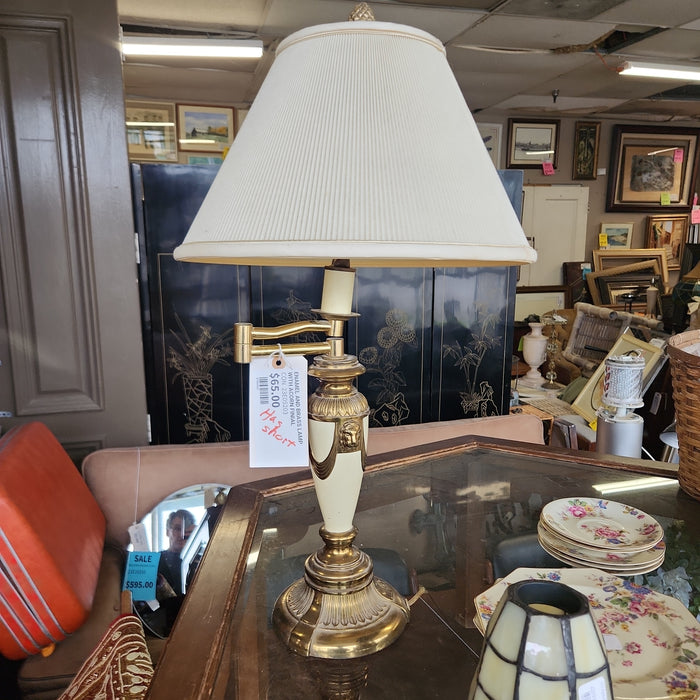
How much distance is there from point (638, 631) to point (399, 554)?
37 cm

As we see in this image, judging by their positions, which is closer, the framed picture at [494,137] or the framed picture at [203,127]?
the framed picture at [203,127]

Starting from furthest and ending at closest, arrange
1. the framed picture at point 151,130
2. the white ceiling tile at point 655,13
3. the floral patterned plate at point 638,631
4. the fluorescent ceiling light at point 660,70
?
1. the framed picture at point 151,130
2. the fluorescent ceiling light at point 660,70
3. the white ceiling tile at point 655,13
4. the floral patterned plate at point 638,631

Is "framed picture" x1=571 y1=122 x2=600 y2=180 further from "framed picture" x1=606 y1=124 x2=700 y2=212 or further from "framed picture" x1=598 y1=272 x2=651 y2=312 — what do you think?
"framed picture" x1=598 y1=272 x2=651 y2=312

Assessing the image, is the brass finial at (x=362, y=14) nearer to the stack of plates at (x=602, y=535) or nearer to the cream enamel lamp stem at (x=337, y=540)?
the cream enamel lamp stem at (x=337, y=540)

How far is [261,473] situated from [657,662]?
1.15 m

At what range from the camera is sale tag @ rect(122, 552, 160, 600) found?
1.50m

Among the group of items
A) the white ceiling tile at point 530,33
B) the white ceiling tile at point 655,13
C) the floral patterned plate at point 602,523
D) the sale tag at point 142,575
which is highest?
the white ceiling tile at point 655,13

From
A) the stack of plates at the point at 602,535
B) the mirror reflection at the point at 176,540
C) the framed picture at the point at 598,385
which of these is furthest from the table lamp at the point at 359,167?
the framed picture at the point at 598,385

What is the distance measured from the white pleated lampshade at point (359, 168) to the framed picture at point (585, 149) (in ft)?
19.9

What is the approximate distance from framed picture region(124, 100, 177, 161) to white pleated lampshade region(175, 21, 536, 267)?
4.92 meters

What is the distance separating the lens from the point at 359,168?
1.59ft

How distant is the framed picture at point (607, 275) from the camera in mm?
5828

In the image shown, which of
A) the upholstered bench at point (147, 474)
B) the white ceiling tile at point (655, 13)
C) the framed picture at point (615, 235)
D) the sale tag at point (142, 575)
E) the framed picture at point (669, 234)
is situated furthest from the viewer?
the framed picture at point (669, 234)

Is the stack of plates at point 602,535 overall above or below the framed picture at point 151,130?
below
